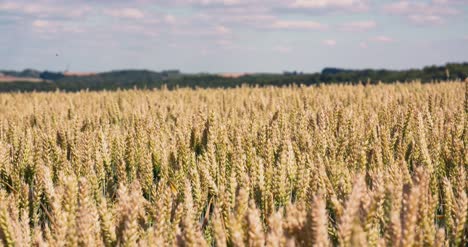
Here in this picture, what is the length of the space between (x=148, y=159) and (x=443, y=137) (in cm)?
168

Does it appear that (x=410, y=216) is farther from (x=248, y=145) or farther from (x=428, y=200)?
(x=248, y=145)

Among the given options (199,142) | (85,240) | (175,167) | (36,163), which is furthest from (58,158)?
(85,240)

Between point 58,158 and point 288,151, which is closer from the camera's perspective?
point 288,151

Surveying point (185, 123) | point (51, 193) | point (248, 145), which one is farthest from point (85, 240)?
point (185, 123)

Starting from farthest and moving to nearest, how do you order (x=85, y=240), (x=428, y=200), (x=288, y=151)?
1. (x=288, y=151)
2. (x=428, y=200)
3. (x=85, y=240)

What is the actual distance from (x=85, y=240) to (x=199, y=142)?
82.4 inches

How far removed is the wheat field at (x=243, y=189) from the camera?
1.25 m

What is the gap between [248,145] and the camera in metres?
2.73

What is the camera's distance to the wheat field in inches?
49.3

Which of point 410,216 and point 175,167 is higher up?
point 410,216

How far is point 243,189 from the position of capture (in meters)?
1.44

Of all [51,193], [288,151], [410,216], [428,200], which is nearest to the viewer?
[410,216]

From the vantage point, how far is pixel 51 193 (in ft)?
5.86

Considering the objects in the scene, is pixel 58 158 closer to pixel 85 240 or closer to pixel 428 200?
pixel 85 240
